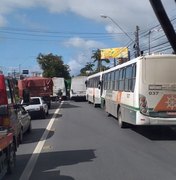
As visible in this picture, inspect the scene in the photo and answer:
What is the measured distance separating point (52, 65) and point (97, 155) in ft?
349

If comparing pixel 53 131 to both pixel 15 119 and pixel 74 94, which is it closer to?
pixel 15 119

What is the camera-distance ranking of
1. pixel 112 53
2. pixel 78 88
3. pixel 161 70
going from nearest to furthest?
pixel 161 70
pixel 78 88
pixel 112 53

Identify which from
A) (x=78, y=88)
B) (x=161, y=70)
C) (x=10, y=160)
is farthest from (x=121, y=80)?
(x=78, y=88)

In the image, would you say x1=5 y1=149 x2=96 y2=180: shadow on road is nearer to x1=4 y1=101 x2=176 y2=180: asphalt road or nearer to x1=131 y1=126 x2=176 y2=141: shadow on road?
x1=4 y1=101 x2=176 y2=180: asphalt road

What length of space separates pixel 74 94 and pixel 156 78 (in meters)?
40.6

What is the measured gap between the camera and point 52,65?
118562 mm

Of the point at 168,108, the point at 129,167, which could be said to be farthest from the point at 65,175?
the point at 168,108

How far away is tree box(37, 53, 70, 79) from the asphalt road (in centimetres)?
9821

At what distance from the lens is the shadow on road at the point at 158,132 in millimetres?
17266

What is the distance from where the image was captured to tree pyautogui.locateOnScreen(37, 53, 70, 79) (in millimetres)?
118250

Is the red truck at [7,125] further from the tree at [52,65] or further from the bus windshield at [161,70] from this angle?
the tree at [52,65]

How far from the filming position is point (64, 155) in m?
13.0

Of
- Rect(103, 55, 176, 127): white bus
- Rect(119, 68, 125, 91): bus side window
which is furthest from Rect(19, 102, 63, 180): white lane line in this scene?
Rect(119, 68, 125, 91): bus side window

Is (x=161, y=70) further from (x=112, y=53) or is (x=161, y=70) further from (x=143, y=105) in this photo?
(x=112, y=53)
